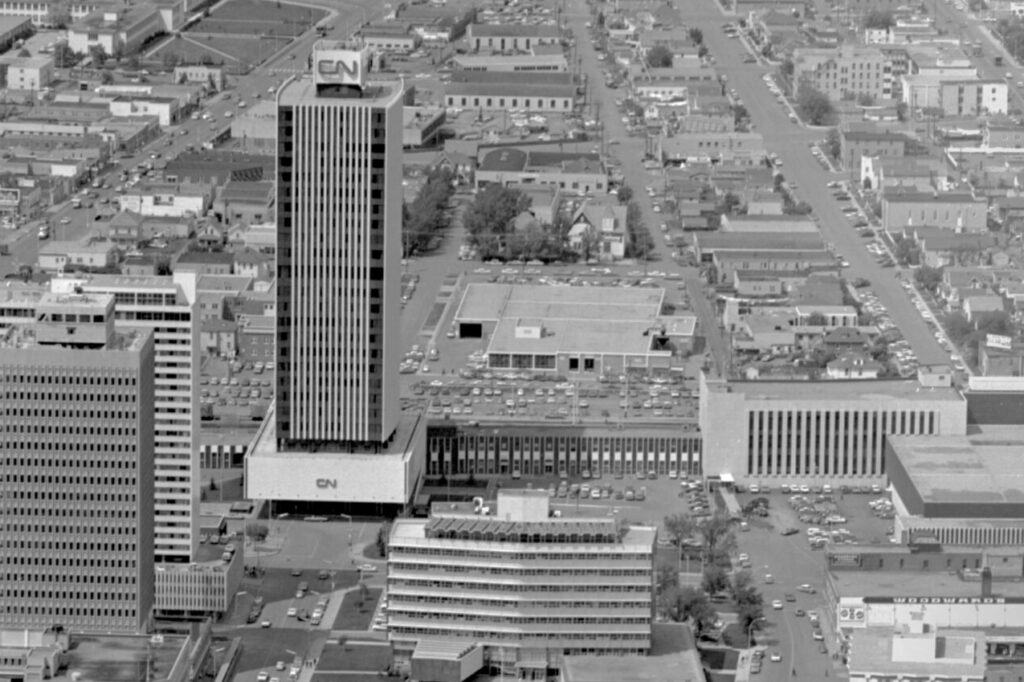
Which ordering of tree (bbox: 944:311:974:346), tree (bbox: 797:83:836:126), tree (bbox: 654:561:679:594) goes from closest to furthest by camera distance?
tree (bbox: 654:561:679:594) < tree (bbox: 944:311:974:346) < tree (bbox: 797:83:836:126)

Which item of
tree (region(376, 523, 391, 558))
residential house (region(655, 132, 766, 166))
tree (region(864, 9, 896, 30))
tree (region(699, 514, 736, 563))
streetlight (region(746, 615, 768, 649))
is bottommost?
streetlight (region(746, 615, 768, 649))

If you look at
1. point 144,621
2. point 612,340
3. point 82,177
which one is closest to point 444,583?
point 144,621

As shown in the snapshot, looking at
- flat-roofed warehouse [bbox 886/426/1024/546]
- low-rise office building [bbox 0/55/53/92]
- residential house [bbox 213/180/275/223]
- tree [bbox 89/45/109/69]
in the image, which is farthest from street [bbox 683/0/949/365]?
low-rise office building [bbox 0/55/53/92]

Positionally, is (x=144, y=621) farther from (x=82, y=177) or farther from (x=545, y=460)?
(x=82, y=177)

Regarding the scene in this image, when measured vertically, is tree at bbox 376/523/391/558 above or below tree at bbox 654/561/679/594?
below

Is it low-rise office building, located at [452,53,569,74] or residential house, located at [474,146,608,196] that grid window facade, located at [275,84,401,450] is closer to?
residential house, located at [474,146,608,196]

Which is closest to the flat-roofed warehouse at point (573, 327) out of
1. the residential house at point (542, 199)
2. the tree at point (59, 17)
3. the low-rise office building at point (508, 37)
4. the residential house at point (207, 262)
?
the residential house at point (207, 262)
